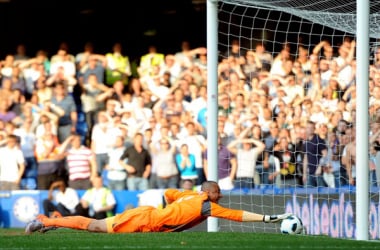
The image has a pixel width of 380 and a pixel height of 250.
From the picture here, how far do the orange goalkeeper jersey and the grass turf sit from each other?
24 cm

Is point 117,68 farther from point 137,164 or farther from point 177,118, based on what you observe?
point 137,164

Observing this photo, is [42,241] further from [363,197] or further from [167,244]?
[363,197]

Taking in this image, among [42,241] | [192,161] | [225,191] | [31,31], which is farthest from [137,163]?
[42,241]

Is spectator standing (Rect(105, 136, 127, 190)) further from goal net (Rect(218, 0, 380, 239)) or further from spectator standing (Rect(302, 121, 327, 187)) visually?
spectator standing (Rect(302, 121, 327, 187))

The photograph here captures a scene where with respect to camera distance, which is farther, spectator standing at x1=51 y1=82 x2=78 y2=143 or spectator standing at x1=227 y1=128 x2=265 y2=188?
spectator standing at x1=51 y1=82 x2=78 y2=143

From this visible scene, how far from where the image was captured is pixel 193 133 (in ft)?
67.8

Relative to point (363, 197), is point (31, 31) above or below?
above

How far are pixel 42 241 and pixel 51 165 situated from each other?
894 cm

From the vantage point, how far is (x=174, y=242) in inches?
463

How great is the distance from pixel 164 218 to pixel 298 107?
625 cm

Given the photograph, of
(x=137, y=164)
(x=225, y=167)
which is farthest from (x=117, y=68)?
(x=225, y=167)

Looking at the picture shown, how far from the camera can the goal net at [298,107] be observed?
16.5 metres

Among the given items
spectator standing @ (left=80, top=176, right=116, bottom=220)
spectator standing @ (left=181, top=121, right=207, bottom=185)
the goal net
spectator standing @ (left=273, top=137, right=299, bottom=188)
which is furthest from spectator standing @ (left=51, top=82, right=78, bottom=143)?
spectator standing @ (left=273, top=137, right=299, bottom=188)

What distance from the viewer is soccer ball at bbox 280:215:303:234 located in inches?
524
